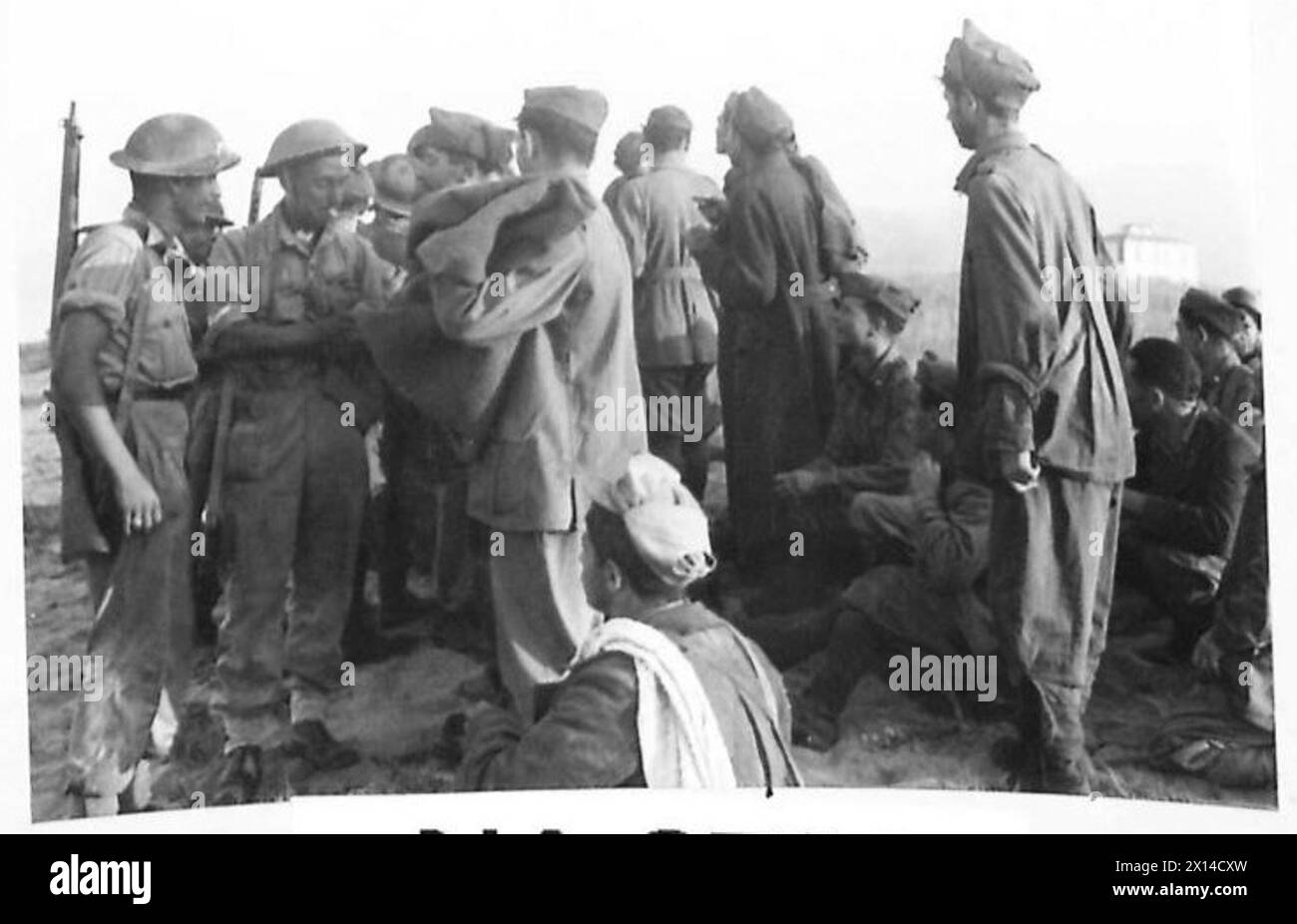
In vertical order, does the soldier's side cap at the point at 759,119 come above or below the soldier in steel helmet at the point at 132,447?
above

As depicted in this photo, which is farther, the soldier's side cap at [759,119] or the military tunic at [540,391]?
the soldier's side cap at [759,119]

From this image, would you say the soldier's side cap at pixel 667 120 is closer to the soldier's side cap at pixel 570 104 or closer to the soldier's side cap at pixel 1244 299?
the soldier's side cap at pixel 570 104

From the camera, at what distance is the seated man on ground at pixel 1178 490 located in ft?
45.8

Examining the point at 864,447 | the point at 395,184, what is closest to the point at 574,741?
the point at 864,447

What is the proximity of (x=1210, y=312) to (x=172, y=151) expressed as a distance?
17.6 feet

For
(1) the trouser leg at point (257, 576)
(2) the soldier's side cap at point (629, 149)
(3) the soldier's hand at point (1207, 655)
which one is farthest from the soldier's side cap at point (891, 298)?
(1) the trouser leg at point (257, 576)

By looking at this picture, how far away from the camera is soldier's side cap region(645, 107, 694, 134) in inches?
555

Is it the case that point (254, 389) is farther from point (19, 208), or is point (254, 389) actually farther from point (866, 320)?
point (866, 320)

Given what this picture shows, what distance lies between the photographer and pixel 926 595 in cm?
1399

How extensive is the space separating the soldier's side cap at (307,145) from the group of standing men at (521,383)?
0.01m

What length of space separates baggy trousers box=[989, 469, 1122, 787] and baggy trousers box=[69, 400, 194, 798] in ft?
13.7

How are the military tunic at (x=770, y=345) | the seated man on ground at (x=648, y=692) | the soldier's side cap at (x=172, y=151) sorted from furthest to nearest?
the military tunic at (x=770, y=345) < the soldier's side cap at (x=172, y=151) < the seated man on ground at (x=648, y=692)

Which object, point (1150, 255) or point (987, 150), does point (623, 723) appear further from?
point (1150, 255)
